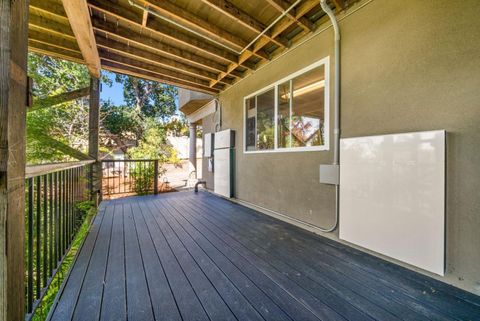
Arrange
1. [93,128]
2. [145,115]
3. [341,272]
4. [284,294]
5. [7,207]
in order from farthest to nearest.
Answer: [145,115]
[93,128]
[341,272]
[284,294]
[7,207]

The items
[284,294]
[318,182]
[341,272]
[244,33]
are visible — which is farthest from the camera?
[244,33]

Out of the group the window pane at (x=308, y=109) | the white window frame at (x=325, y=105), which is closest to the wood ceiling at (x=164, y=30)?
the white window frame at (x=325, y=105)

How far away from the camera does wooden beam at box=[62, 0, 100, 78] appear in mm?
1980

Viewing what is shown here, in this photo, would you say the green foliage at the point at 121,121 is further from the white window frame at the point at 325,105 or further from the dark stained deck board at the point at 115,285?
the dark stained deck board at the point at 115,285

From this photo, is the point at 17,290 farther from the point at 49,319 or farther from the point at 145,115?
the point at 145,115

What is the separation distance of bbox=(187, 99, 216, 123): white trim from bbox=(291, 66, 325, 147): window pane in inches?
125

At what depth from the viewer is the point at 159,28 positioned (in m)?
2.77

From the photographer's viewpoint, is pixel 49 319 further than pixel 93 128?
No

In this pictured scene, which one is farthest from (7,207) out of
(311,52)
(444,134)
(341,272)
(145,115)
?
(145,115)

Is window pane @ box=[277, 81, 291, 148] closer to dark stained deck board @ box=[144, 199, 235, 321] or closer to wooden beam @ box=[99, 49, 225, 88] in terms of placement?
dark stained deck board @ box=[144, 199, 235, 321]

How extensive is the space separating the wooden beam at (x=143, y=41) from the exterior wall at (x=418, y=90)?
1878 millimetres

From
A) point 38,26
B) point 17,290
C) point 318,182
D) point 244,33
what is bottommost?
point 17,290

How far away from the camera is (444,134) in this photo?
60.9 inches

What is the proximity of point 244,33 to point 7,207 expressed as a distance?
3.36 m
